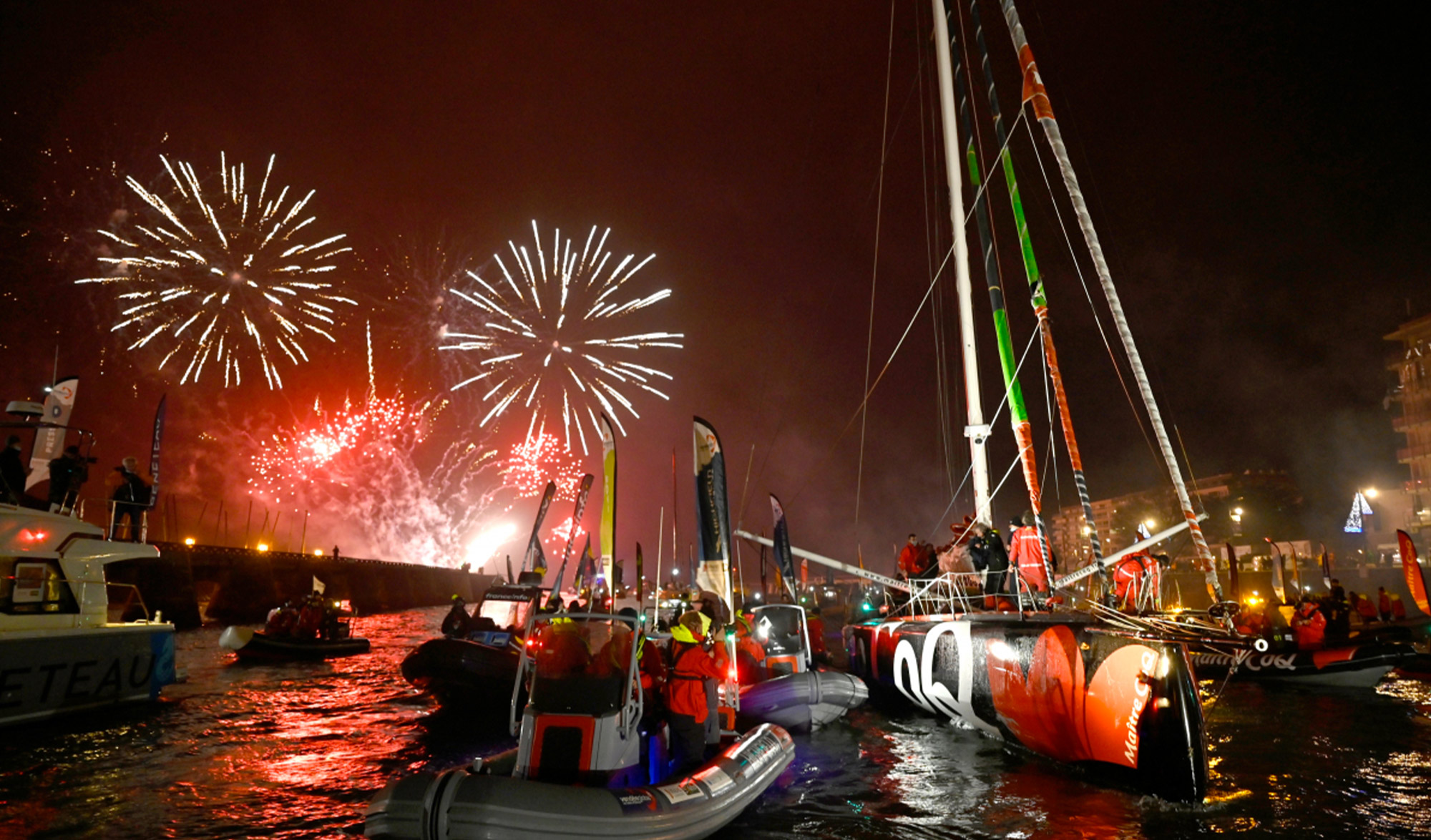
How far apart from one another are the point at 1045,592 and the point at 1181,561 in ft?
178

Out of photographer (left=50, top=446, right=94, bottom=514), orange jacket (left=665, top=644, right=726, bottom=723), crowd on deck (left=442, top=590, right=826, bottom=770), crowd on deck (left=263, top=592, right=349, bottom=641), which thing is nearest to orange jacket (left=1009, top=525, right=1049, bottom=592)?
crowd on deck (left=442, top=590, right=826, bottom=770)

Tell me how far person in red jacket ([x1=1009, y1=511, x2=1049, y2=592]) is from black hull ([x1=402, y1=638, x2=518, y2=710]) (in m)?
9.37

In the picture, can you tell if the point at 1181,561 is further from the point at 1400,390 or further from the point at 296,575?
the point at 296,575

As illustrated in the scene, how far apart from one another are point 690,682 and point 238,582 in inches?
1979

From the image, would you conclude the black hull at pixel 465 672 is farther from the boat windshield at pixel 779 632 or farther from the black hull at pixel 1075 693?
the black hull at pixel 1075 693

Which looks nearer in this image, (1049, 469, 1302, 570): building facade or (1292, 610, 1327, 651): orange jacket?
(1292, 610, 1327, 651): orange jacket

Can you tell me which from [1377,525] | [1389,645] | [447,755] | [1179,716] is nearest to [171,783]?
Answer: [447,755]

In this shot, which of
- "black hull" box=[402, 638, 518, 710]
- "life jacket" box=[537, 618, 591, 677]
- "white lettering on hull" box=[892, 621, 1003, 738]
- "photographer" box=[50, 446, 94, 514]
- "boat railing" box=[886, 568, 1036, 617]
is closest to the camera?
"life jacket" box=[537, 618, 591, 677]

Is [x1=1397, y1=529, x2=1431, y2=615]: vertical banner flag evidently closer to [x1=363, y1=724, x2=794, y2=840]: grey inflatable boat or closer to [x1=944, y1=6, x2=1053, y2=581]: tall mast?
[x1=944, y1=6, x2=1053, y2=581]: tall mast

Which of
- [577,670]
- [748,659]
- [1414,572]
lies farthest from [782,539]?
[1414,572]

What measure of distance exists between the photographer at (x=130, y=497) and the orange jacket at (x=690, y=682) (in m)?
13.6

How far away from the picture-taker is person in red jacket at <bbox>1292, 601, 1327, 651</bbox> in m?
18.0

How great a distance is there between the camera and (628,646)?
7.74m

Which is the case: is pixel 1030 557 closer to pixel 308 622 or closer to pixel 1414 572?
pixel 1414 572
